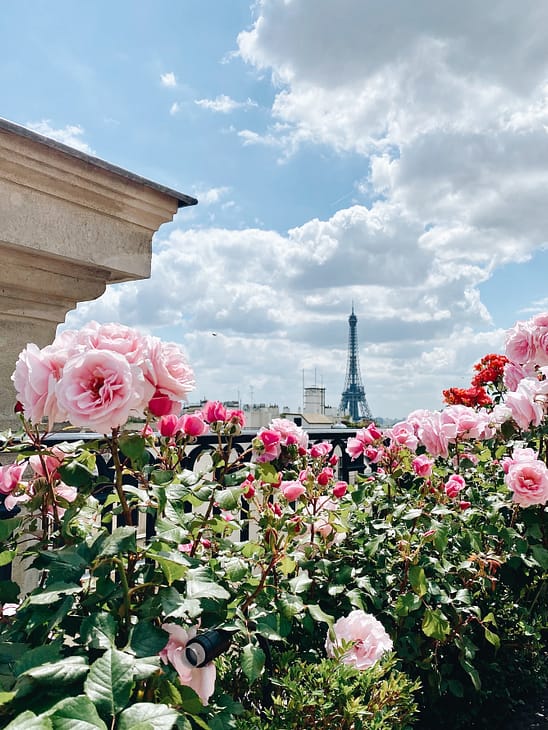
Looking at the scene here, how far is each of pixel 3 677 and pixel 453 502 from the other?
186 centimetres

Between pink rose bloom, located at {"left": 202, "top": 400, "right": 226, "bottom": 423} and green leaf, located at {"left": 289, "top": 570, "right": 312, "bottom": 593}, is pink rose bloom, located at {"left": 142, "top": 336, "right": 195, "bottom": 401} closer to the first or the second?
pink rose bloom, located at {"left": 202, "top": 400, "right": 226, "bottom": 423}

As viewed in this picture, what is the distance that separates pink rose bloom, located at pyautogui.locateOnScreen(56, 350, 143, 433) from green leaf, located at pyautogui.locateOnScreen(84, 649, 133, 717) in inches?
16.8

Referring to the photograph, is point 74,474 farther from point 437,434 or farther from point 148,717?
point 437,434

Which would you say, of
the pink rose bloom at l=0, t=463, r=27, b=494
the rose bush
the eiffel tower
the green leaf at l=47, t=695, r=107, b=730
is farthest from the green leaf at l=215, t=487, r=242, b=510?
the eiffel tower

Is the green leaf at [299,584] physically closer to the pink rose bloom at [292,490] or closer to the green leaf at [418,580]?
the pink rose bloom at [292,490]

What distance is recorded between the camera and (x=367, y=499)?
8.09 ft

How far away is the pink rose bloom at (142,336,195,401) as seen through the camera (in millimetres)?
1276

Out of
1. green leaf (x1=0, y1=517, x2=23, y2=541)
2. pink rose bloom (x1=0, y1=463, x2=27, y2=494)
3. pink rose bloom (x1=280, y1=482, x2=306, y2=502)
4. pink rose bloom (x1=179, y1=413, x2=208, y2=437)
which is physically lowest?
green leaf (x1=0, y1=517, x2=23, y2=541)

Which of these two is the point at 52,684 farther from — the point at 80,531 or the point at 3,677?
the point at 80,531

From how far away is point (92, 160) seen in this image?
2164 millimetres

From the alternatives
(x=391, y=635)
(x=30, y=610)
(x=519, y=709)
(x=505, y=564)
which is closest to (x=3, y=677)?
(x=30, y=610)

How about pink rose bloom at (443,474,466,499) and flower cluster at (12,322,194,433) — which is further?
pink rose bloom at (443,474,466,499)

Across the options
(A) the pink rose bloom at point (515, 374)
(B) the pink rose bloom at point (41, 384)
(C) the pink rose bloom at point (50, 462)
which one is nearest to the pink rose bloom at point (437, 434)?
(A) the pink rose bloom at point (515, 374)

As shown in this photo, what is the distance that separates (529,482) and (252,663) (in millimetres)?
1326
